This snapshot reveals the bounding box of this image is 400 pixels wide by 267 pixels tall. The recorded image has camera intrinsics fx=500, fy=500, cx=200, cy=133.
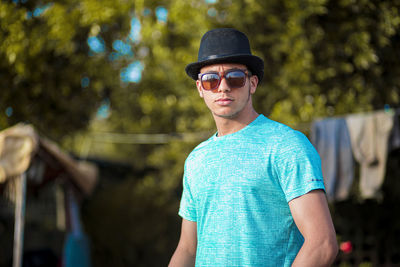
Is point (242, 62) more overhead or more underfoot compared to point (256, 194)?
more overhead

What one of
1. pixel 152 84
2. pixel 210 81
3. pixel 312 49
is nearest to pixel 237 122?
pixel 210 81

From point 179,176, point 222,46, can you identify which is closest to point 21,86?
point 179,176

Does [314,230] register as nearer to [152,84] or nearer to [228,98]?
[228,98]

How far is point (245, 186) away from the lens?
1976mm

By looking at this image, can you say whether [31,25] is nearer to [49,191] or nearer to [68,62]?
[68,62]

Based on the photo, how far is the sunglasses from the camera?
2178mm

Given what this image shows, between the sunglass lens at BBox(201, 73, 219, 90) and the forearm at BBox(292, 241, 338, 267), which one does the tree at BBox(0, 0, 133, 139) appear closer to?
the sunglass lens at BBox(201, 73, 219, 90)

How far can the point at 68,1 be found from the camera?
10.2 m

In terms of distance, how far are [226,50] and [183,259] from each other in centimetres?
97

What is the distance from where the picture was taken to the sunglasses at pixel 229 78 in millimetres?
2178

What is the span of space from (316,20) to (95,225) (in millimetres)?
7940

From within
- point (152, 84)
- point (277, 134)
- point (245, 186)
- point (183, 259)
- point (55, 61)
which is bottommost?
point (183, 259)

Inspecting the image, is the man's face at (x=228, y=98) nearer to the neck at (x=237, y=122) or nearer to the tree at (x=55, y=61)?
the neck at (x=237, y=122)

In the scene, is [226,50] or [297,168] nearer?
[297,168]
